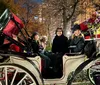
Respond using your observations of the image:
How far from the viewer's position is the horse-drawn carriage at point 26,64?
6.29 m

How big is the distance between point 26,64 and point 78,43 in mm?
1395

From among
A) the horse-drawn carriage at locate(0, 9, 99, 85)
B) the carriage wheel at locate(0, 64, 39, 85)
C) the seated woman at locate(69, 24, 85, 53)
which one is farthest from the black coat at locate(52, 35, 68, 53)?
the carriage wheel at locate(0, 64, 39, 85)

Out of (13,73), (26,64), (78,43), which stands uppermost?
(78,43)

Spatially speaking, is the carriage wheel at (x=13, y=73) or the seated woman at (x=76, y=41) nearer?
the carriage wheel at (x=13, y=73)

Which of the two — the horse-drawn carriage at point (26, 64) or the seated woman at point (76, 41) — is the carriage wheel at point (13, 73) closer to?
the horse-drawn carriage at point (26, 64)

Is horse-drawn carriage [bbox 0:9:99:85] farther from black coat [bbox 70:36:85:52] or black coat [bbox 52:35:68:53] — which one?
black coat [bbox 52:35:68:53]

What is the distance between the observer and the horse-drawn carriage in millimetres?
6285

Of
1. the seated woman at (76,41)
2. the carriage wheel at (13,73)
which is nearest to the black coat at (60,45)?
the seated woman at (76,41)

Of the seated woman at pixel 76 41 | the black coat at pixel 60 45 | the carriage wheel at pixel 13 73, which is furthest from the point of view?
the black coat at pixel 60 45

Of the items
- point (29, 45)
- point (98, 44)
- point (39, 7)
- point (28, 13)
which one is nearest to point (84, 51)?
point (98, 44)

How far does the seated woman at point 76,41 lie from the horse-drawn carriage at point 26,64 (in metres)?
0.29

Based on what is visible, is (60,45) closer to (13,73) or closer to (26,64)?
(26,64)

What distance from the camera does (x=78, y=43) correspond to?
734 centimetres

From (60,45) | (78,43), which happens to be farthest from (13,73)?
(78,43)
